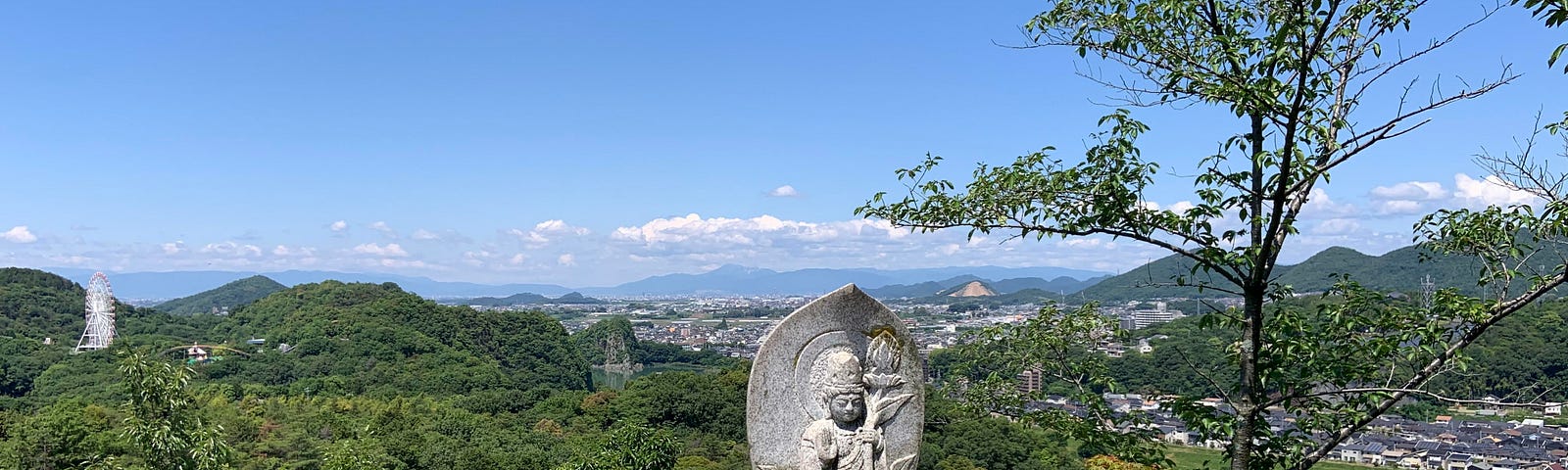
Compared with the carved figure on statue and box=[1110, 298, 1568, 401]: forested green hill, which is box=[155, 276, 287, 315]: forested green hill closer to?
box=[1110, 298, 1568, 401]: forested green hill

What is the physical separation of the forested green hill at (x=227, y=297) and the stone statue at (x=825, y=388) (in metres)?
128

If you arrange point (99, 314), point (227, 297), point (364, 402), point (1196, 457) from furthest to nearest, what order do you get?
point (227, 297), point (99, 314), point (1196, 457), point (364, 402)

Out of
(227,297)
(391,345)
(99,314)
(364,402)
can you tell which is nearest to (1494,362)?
(364,402)

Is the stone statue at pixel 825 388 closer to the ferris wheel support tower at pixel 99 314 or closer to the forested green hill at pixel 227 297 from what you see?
the ferris wheel support tower at pixel 99 314

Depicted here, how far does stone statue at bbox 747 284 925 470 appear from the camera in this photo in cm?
472

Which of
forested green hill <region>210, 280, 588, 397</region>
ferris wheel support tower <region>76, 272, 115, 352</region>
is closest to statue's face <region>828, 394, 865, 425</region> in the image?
forested green hill <region>210, 280, 588, 397</region>

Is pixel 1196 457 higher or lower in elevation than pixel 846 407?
lower

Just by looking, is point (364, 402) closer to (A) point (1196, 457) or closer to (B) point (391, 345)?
(B) point (391, 345)

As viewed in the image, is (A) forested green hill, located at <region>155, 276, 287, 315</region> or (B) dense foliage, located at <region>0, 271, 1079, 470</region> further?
(A) forested green hill, located at <region>155, 276, 287, 315</region>

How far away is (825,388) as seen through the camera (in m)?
4.75

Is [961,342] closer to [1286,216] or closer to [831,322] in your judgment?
[831,322]

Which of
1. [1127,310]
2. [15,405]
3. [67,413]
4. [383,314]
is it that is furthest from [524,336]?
[1127,310]

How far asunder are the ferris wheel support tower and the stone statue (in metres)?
54.5

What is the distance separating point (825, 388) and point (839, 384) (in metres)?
0.08
